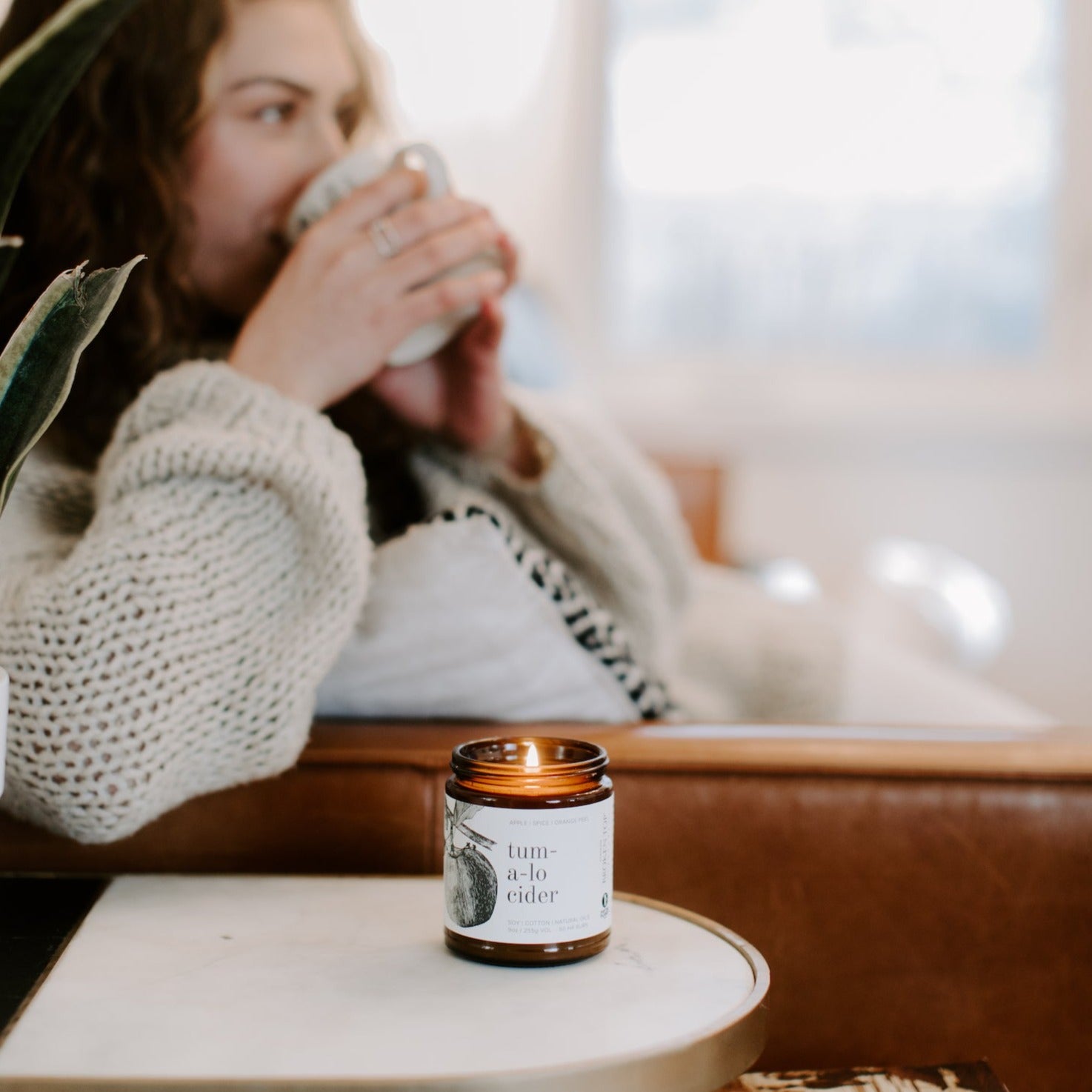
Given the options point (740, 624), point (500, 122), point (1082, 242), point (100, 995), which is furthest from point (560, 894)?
point (1082, 242)

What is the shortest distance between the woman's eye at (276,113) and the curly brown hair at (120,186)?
51 mm

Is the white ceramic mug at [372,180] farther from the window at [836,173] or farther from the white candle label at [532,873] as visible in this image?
the window at [836,173]

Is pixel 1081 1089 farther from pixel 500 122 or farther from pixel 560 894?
pixel 500 122

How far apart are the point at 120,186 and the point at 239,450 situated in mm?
331

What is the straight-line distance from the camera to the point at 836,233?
A: 2438mm

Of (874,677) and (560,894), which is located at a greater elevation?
(560,894)

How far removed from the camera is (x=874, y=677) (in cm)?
120

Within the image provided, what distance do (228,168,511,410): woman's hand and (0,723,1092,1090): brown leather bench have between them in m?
0.25

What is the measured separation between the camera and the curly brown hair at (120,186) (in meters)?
0.86

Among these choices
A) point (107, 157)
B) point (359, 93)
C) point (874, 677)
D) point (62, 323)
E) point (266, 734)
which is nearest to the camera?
point (62, 323)

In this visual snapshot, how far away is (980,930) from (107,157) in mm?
764

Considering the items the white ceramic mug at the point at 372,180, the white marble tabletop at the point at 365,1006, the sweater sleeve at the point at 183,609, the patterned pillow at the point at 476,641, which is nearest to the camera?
the white marble tabletop at the point at 365,1006

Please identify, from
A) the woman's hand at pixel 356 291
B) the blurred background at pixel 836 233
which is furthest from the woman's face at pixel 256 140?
the blurred background at pixel 836 233

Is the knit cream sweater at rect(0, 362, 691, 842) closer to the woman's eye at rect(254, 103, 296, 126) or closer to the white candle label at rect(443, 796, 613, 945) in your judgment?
the white candle label at rect(443, 796, 613, 945)
